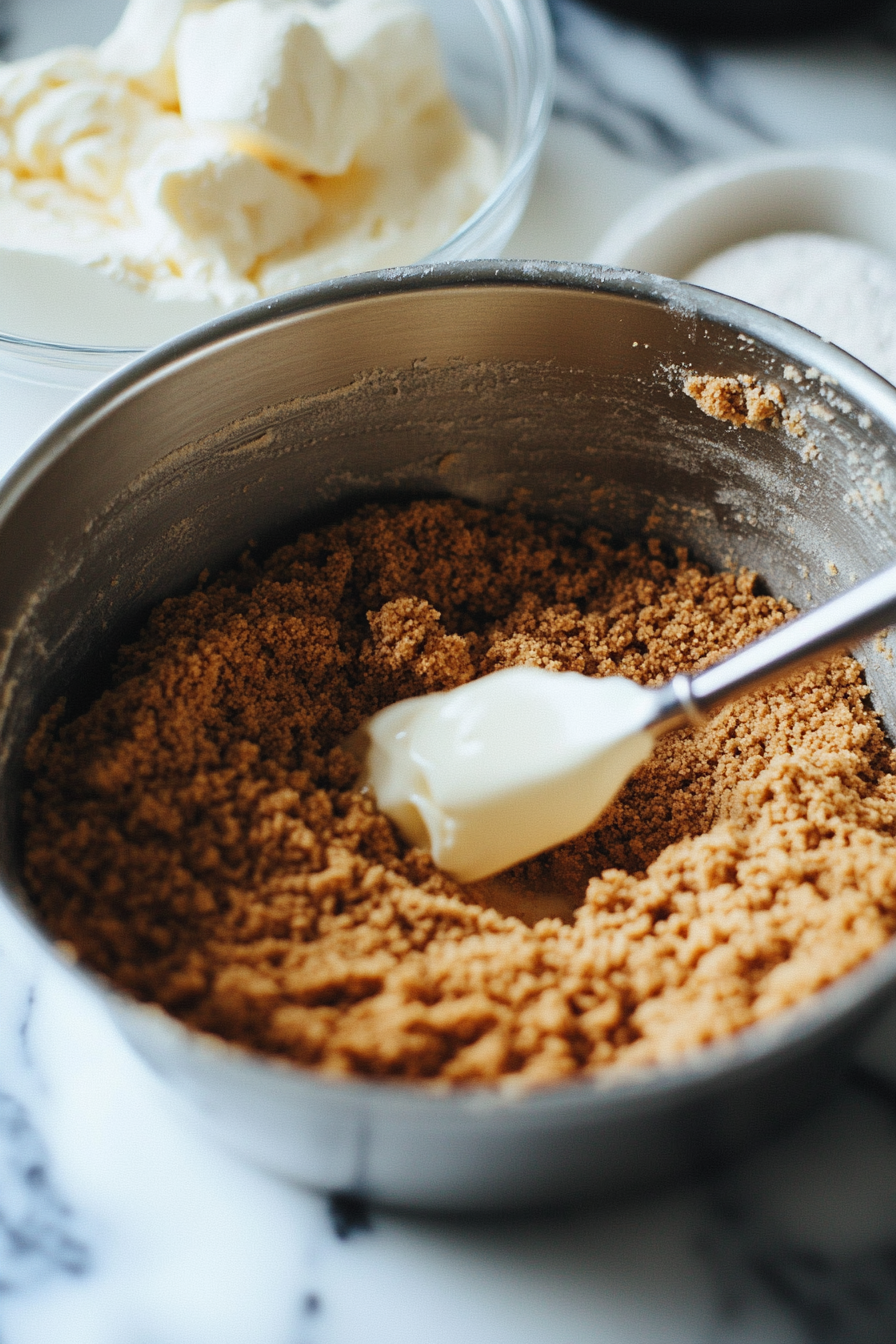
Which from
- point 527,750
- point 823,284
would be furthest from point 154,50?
point 527,750

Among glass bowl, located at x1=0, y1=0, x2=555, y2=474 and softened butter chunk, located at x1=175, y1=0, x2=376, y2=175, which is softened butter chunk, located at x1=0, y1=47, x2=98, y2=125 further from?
glass bowl, located at x1=0, y1=0, x2=555, y2=474

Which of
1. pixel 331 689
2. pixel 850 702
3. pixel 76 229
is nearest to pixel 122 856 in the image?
pixel 331 689

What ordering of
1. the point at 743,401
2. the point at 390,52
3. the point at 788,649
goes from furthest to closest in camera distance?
the point at 390,52
the point at 743,401
the point at 788,649

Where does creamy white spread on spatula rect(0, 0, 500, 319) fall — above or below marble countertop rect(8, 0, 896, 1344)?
above

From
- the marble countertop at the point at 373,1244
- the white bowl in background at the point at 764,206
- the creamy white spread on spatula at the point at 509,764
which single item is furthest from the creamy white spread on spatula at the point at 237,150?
the marble countertop at the point at 373,1244

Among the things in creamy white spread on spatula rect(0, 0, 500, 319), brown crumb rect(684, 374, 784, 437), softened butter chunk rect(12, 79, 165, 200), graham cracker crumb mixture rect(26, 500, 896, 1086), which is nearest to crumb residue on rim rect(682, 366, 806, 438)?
brown crumb rect(684, 374, 784, 437)

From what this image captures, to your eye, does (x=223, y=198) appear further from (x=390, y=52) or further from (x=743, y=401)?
(x=743, y=401)
